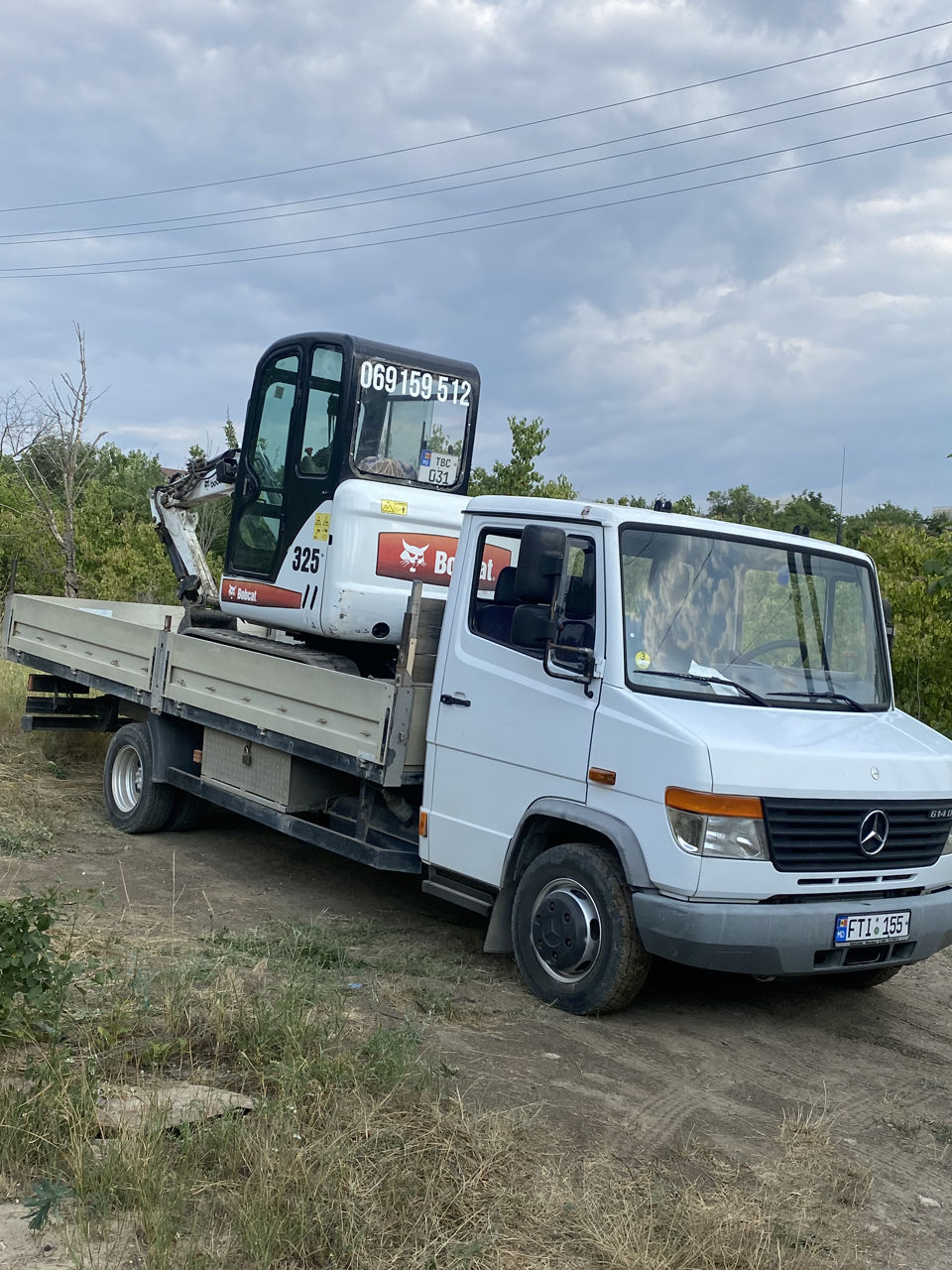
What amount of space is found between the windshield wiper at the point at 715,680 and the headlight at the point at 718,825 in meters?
0.63

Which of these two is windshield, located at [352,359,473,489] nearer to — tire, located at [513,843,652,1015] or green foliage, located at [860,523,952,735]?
tire, located at [513,843,652,1015]

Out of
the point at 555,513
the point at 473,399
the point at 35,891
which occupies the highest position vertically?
the point at 473,399

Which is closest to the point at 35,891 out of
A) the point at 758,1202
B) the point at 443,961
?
the point at 443,961

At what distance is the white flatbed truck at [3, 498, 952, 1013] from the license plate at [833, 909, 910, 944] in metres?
0.01

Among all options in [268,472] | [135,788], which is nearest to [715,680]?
[268,472]

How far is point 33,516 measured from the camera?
2536 centimetres

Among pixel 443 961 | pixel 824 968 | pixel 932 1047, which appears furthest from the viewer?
pixel 443 961

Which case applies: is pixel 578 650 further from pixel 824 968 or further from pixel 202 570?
pixel 202 570

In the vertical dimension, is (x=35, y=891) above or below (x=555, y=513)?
below

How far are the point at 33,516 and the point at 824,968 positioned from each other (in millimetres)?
22991

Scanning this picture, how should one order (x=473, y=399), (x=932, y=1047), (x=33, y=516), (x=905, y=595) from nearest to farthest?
(x=932, y=1047) < (x=473, y=399) < (x=905, y=595) < (x=33, y=516)

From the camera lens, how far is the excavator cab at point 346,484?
25.8 feet

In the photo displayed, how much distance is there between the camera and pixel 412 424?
331 inches

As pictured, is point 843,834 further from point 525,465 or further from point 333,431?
point 525,465
